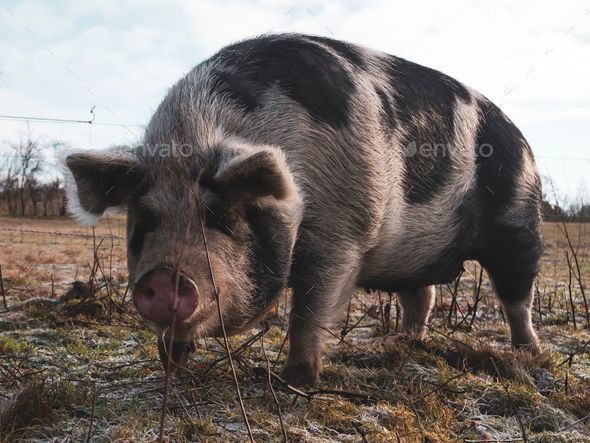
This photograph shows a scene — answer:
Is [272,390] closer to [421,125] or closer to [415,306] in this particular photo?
[421,125]

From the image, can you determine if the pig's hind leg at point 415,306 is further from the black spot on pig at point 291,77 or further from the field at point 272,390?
the black spot on pig at point 291,77

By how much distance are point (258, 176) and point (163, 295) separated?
64cm

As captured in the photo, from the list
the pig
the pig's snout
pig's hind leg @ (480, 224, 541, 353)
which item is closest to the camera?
the pig's snout

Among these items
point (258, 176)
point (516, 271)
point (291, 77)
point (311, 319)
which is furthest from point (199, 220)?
point (516, 271)

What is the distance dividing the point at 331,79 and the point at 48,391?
202 centimetres

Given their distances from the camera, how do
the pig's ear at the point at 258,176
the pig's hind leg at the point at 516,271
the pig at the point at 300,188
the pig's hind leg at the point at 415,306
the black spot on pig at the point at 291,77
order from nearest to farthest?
the pig's ear at the point at 258,176, the pig at the point at 300,188, the black spot on pig at the point at 291,77, the pig's hind leg at the point at 516,271, the pig's hind leg at the point at 415,306

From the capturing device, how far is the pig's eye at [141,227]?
8.52 ft

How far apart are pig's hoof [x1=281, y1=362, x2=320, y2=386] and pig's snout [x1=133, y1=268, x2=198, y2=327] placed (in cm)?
95

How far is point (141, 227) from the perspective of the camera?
2.67 m

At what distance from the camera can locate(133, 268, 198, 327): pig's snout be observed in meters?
2.26

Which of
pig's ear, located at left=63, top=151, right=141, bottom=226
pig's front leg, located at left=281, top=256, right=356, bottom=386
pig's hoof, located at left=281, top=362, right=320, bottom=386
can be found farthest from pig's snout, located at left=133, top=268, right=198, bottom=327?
pig's hoof, located at left=281, top=362, right=320, bottom=386

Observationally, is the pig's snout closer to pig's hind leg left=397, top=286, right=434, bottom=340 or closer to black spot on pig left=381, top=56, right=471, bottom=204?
black spot on pig left=381, top=56, right=471, bottom=204

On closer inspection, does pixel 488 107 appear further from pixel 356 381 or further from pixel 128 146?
pixel 128 146

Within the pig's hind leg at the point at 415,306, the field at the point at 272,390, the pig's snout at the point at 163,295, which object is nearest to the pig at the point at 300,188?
the pig's snout at the point at 163,295
